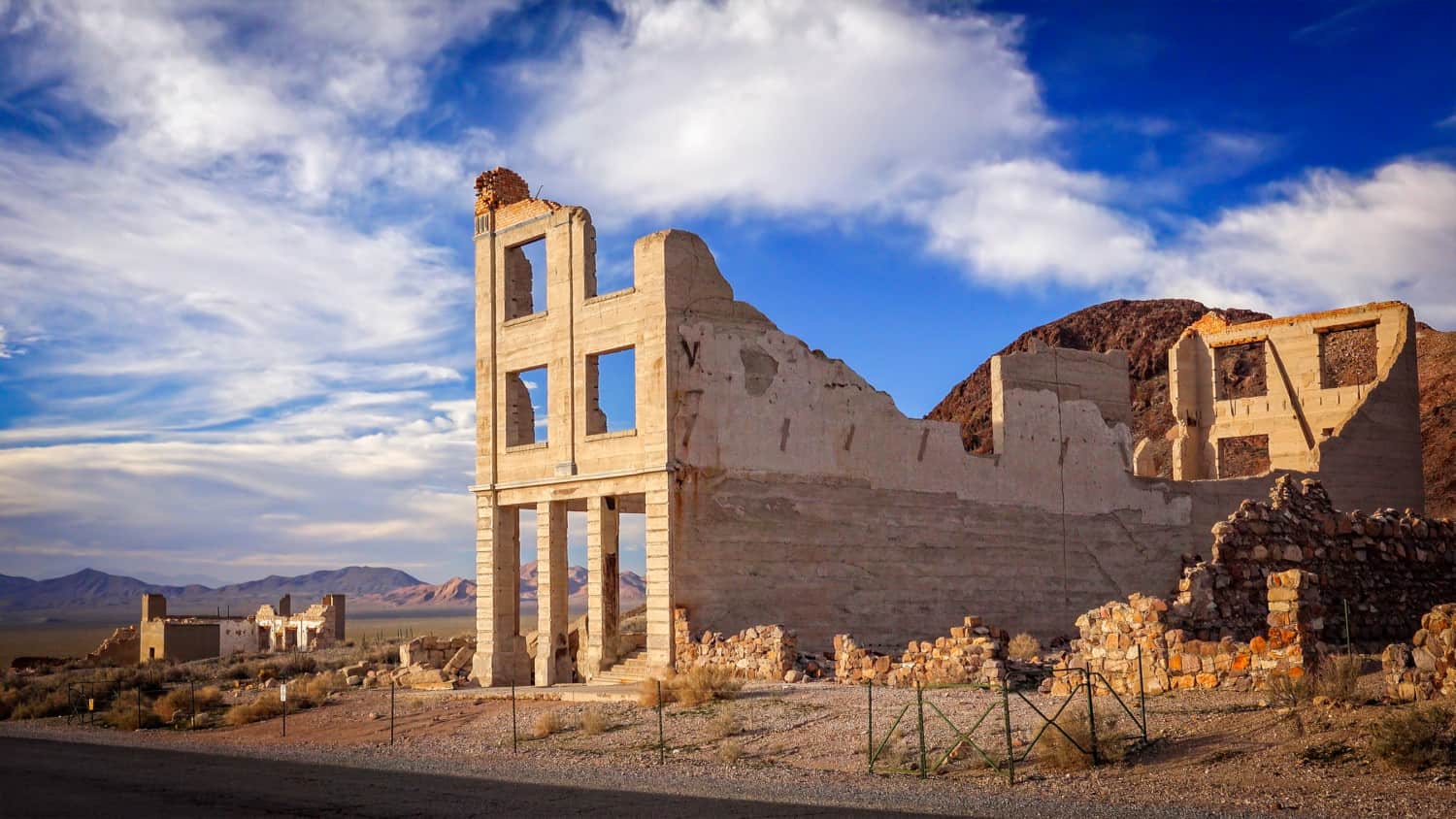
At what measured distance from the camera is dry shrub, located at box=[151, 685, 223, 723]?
2928 cm

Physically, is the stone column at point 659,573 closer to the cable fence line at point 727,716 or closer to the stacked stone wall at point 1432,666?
the cable fence line at point 727,716

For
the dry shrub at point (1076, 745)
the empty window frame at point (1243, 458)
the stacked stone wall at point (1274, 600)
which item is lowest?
the dry shrub at point (1076, 745)

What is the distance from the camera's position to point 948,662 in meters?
21.4

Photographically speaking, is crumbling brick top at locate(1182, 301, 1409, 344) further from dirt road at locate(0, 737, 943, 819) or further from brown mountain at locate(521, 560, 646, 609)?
brown mountain at locate(521, 560, 646, 609)

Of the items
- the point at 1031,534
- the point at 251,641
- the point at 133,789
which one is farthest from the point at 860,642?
the point at 251,641

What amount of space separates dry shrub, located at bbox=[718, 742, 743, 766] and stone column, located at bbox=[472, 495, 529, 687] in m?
13.5

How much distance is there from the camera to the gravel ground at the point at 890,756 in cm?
1252

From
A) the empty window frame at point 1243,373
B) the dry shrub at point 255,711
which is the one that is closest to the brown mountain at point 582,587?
the empty window frame at point 1243,373

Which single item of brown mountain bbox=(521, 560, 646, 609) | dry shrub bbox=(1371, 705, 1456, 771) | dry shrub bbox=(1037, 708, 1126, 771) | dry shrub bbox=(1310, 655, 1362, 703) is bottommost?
brown mountain bbox=(521, 560, 646, 609)

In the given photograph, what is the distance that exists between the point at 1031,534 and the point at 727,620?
8.02 metres

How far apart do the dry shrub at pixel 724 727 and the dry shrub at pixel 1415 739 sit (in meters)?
8.40

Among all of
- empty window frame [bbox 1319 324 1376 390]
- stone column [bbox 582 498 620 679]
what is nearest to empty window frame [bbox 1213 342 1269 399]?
empty window frame [bbox 1319 324 1376 390]

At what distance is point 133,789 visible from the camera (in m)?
17.1

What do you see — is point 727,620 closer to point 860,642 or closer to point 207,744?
point 860,642
